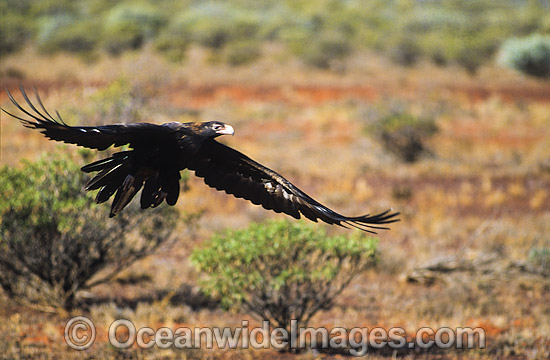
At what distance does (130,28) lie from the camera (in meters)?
41.6

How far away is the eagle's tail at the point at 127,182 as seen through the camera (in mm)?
4707

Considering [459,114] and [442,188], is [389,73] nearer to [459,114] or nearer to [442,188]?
[459,114]

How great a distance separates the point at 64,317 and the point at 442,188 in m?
11.1

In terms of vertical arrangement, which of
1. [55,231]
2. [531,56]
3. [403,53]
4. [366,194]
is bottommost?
[55,231]

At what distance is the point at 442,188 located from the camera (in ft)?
53.2

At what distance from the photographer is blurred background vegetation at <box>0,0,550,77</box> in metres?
37.5

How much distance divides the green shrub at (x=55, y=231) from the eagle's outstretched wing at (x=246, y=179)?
199cm

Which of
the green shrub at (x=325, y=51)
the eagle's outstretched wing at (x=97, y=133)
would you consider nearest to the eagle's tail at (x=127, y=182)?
the eagle's outstretched wing at (x=97, y=133)

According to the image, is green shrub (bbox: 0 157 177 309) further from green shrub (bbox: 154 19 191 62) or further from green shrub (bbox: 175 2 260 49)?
green shrub (bbox: 175 2 260 49)

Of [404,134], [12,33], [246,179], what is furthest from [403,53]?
[246,179]

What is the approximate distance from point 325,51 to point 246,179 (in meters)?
33.3

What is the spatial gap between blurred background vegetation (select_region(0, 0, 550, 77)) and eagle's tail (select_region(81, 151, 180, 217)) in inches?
935

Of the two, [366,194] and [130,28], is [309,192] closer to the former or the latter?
[366,194]

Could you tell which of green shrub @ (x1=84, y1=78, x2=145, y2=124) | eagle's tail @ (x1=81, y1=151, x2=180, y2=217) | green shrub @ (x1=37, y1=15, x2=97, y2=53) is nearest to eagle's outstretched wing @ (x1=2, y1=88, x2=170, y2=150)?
eagle's tail @ (x1=81, y1=151, x2=180, y2=217)
